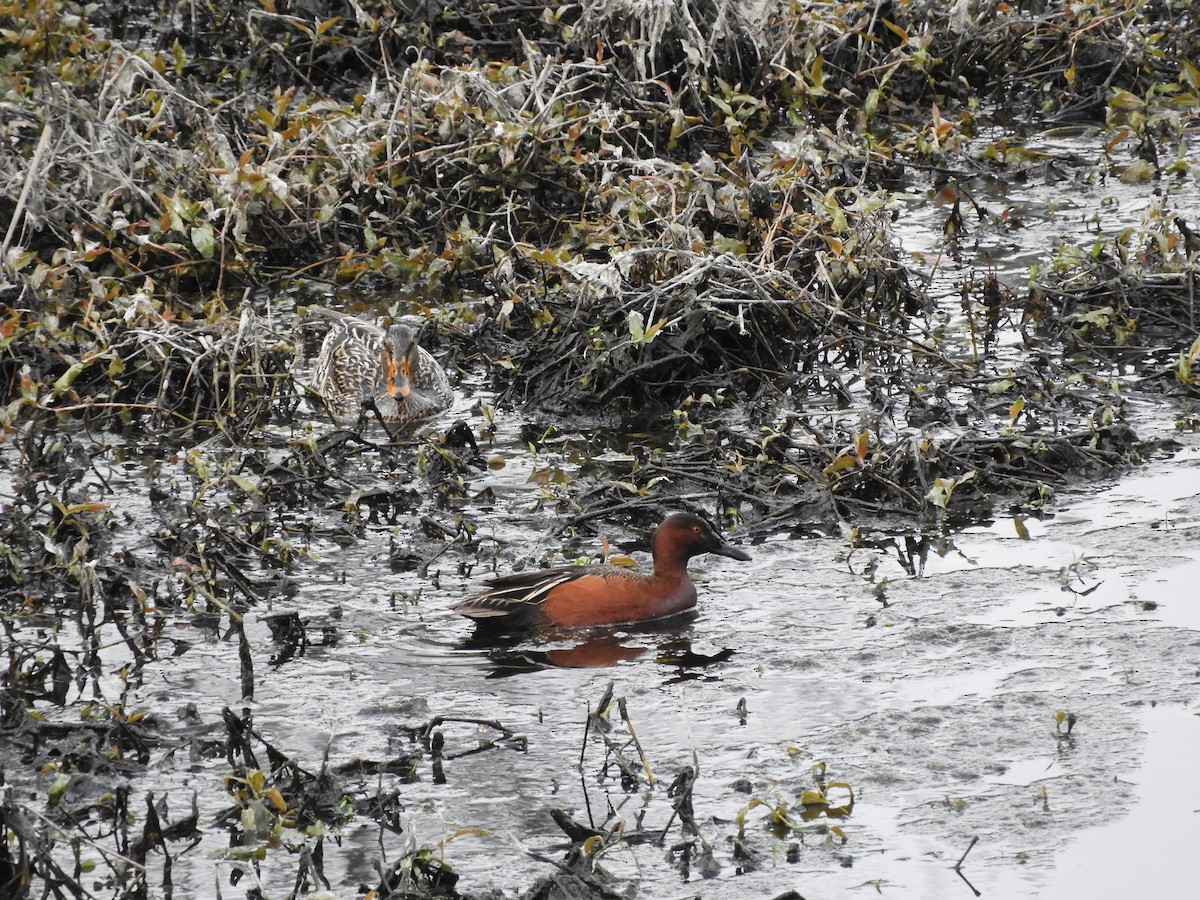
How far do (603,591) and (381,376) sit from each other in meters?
3.22

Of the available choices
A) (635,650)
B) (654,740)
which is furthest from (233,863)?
(635,650)

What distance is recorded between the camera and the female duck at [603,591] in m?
7.29

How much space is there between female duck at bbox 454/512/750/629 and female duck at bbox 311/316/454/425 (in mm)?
2680

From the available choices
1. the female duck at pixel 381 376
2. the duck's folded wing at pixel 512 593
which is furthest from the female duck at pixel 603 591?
the female duck at pixel 381 376

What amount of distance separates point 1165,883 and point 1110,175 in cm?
860

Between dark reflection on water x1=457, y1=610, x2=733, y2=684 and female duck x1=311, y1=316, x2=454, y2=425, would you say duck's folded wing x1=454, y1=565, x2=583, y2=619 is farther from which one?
female duck x1=311, y1=316, x2=454, y2=425

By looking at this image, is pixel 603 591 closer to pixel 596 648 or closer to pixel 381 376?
pixel 596 648

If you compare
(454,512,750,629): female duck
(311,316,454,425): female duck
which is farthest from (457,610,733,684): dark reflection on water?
(311,316,454,425): female duck

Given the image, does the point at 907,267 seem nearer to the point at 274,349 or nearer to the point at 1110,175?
the point at 1110,175

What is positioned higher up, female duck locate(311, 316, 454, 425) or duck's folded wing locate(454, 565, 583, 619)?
female duck locate(311, 316, 454, 425)

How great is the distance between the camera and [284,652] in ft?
23.3

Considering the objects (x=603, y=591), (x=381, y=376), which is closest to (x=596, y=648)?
(x=603, y=591)

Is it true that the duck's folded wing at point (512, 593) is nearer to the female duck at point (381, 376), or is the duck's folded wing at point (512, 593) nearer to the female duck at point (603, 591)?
the female duck at point (603, 591)

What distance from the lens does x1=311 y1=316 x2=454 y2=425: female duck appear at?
10.1 m
